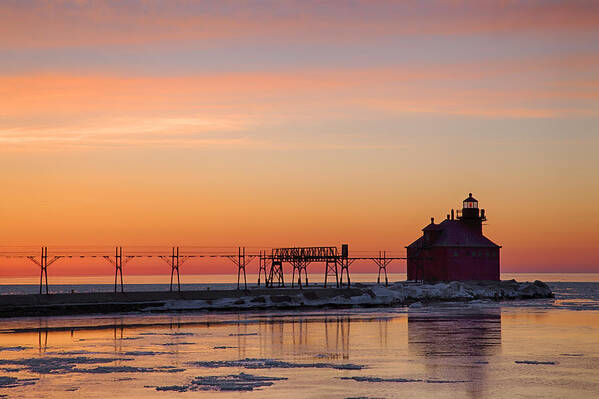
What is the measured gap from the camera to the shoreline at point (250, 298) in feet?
200

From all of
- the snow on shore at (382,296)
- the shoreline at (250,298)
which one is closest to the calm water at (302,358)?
the shoreline at (250,298)

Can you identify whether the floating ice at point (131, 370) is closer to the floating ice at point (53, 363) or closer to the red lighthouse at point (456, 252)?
the floating ice at point (53, 363)

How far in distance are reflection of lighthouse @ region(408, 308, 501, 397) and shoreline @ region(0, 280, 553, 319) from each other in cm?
1667

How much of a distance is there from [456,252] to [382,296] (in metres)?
13.4

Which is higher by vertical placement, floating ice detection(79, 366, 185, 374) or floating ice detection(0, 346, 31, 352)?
floating ice detection(0, 346, 31, 352)

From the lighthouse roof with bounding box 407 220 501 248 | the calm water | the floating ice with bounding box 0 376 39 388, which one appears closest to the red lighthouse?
the lighthouse roof with bounding box 407 220 501 248

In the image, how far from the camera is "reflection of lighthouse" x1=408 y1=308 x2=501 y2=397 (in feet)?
91.1

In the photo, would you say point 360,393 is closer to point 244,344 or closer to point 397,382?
point 397,382

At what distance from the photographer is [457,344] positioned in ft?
122

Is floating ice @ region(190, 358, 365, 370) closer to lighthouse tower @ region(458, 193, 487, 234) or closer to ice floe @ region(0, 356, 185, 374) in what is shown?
ice floe @ region(0, 356, 185, 374)

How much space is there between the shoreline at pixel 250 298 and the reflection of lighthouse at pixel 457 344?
16.7 meters

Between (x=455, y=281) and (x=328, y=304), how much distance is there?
2068cm

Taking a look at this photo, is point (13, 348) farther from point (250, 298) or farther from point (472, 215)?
point (472, 215)

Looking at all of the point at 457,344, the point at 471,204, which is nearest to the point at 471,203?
the point at 471,204
